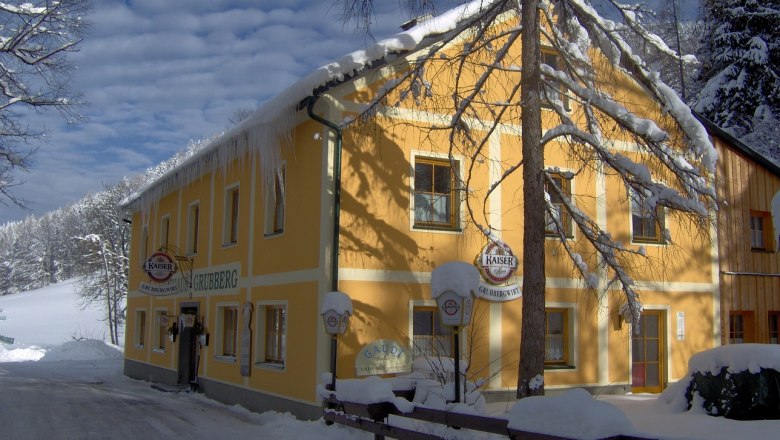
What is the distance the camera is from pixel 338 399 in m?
9.88

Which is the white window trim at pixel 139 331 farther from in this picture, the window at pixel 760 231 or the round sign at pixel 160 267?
the window at pixel 760 231

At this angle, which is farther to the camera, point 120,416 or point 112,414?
point 112,414

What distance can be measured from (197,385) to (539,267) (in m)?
10.2

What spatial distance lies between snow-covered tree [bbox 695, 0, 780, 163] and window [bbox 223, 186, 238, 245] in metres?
14.2

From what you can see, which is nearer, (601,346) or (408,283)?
(408,283)

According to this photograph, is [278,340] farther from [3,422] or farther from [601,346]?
[601,346]

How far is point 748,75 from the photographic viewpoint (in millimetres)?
22453

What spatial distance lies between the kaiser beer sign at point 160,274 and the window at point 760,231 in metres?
13.0

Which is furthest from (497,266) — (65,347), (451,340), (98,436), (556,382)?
(65,347)

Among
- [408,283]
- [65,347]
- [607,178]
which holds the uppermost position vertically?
[607,178]

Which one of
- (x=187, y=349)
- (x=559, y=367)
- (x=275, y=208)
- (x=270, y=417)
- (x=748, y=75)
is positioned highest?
(x=748, y=75)

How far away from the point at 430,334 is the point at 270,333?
3307 mm

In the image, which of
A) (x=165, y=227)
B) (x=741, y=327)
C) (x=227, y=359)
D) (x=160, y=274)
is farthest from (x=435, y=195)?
(x=165, y=227)

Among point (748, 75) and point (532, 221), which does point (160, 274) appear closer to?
point (532, 221)
